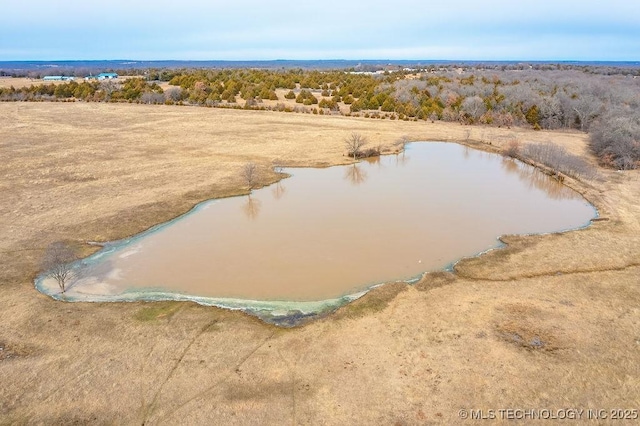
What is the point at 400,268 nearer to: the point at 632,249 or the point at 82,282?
the point at 632,249

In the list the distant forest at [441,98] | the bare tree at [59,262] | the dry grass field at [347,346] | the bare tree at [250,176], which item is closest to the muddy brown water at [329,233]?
the bare tree at [59,262]

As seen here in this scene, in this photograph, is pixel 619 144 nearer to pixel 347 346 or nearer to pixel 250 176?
pixel 250 176

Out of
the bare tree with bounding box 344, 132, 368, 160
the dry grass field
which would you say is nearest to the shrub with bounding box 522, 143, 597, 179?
the dry grass field

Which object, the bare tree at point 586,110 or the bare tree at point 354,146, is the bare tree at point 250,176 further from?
the bare tree at point 586,110

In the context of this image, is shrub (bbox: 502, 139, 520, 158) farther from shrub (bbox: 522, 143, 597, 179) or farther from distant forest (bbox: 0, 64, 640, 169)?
distant forest (bbox: 0, 64, 640, 169)

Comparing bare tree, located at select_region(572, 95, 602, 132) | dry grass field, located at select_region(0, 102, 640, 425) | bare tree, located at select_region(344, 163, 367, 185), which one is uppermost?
bare tree, located at select_region(572, 95, 602, 132)

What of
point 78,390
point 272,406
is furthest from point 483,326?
point 78,390
